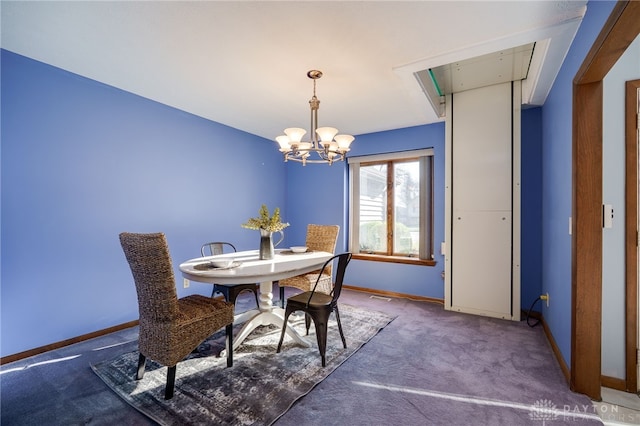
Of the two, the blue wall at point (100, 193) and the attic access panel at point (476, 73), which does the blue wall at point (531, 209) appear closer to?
the blue wall at point (100, 193)

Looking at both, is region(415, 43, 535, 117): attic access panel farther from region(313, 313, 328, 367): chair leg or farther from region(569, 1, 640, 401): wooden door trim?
region(313, 313, 328, 367): chair leg

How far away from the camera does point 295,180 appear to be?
4.99 metres

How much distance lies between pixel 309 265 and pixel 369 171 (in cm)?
257

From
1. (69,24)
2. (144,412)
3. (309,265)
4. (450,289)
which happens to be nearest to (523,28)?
(309,265)

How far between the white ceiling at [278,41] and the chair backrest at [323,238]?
151 cm

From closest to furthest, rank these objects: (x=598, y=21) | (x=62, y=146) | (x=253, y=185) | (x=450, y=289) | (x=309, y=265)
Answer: (x=598, y=21)
(x=309, y=265)
(x=62, y=146)
(x=450, y=289)
(x=253, y=185)

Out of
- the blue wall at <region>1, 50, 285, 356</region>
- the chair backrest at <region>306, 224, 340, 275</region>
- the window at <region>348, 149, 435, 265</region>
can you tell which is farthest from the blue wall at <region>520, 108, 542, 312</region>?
the blue wall at <region>1, 50, 285, 356</region>

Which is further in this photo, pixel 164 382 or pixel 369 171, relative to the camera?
pixel 369 171

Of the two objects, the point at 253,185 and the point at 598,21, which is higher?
the point at 598,21

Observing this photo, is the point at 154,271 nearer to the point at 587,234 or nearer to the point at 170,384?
the point at 170,384

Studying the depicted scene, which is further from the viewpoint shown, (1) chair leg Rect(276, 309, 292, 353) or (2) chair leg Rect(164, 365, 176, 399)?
(1) chair leg Rect(276, 309, 292, 353)

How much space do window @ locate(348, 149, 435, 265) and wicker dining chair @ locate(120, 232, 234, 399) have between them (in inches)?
116

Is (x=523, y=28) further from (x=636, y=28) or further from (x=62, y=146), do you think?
(x=62, y=146)

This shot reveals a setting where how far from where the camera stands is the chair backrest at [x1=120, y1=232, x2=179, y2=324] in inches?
65.3
